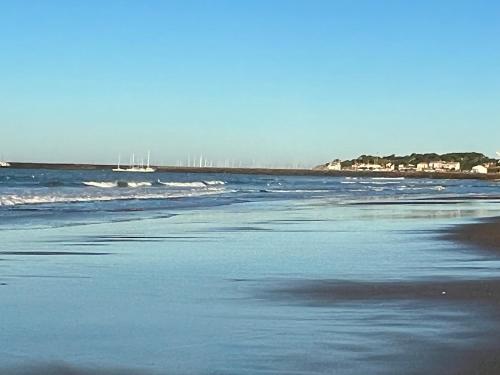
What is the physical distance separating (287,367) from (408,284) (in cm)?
448

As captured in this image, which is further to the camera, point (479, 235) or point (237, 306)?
point (479, 235)

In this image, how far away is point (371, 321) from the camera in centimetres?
752

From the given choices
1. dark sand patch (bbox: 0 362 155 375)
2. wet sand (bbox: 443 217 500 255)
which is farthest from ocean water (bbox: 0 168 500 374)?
wet sand (bbox: 443 217 500 255)

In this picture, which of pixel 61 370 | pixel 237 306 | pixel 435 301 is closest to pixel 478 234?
pixel 435 301

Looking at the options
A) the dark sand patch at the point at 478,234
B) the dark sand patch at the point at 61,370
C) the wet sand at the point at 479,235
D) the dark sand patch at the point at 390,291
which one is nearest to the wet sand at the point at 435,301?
the dark sand patch at the point at 390,291

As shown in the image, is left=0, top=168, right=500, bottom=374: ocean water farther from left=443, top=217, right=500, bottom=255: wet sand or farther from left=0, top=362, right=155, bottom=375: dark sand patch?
left=443, top=217, right=500, bottom=255: wet sand

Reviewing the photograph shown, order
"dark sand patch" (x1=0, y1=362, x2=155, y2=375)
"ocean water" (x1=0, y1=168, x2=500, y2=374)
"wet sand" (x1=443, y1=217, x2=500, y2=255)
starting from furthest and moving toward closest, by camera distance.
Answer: "wet sand" (x1=443, y1=217, x2=500, y2=255) < "ocean water" (x1=0, y1=168, x2=500, y2=374) < "dark sand patch" (x1=0, y1=362, x2=155, y2=375)

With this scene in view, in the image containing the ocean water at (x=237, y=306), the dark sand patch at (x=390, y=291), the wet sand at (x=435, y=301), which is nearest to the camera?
the wet sand at (x=435, y=301)

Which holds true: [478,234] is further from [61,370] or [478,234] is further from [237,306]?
[61,370]

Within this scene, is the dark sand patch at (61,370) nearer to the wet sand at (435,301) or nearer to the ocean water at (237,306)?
the ocean water at (237,306)

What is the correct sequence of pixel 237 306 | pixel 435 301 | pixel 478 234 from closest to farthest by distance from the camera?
pixel 237 306, pixel 435 301, pixel 478 234

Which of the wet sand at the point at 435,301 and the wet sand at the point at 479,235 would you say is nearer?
the wet sand at the point at 435,301

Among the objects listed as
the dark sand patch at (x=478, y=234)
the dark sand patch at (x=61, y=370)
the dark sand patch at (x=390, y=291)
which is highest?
the dark sand patch at (x=390, y=291)

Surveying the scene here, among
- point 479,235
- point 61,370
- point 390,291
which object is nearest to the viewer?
point 61,370
